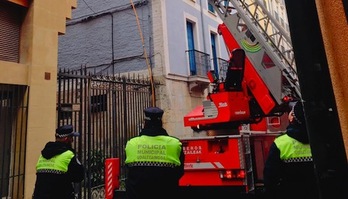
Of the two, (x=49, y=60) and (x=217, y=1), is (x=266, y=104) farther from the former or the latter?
(x=49, y=60)

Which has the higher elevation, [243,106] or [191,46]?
[191,46]

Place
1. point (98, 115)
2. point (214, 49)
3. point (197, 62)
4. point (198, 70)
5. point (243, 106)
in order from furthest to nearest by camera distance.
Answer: point (214, 49), point (197, 62), point (198, 70), point (98, 115), point (243, 106)

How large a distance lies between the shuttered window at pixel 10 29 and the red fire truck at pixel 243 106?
407cm

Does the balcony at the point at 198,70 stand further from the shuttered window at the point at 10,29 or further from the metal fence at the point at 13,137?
the metal fence at the point at 13,137

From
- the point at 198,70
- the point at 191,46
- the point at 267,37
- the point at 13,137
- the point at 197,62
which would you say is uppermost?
the point at 191,46

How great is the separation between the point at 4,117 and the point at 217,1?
550 centimetres

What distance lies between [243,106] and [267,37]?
1.54m

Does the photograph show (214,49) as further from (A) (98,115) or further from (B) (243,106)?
(B) (243,106)

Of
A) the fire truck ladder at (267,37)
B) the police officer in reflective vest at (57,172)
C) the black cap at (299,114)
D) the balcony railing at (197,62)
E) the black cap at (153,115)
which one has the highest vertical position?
the balcony railing at (197,62)

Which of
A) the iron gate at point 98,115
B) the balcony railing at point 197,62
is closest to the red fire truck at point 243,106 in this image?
the iron gate at point 98,115

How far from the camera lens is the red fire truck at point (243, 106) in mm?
5352

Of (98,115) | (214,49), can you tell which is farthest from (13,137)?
(214,49)

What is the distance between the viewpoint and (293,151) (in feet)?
10.4

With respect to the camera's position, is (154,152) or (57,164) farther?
(57,164)
